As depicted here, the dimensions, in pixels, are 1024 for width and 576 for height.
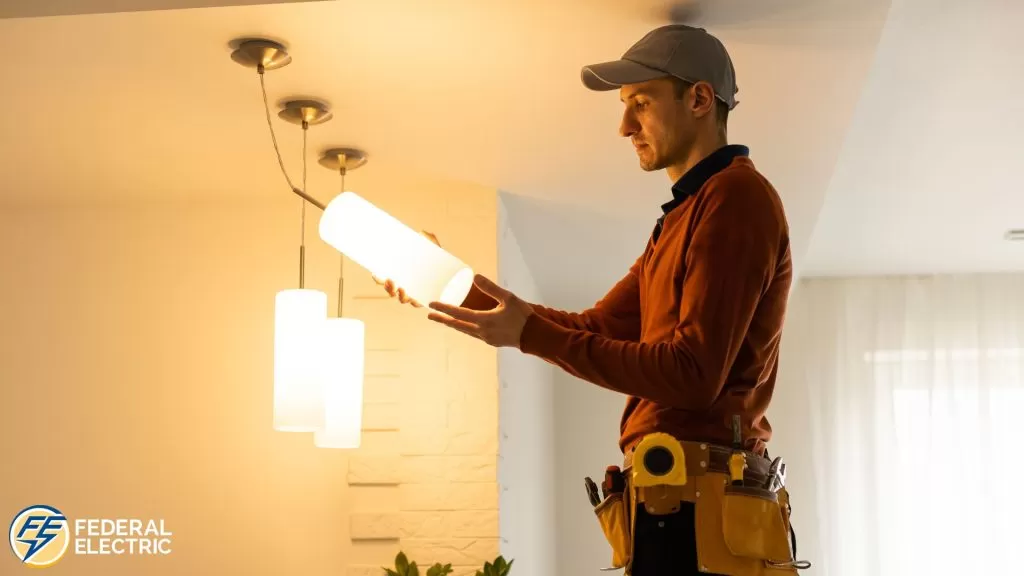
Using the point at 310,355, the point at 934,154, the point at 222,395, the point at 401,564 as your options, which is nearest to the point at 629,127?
the point at 310,355

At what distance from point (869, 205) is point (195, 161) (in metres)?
2.18

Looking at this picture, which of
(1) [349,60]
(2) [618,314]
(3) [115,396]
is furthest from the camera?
(3) [115,396]

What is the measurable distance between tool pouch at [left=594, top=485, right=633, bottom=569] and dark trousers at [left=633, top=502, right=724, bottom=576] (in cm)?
2

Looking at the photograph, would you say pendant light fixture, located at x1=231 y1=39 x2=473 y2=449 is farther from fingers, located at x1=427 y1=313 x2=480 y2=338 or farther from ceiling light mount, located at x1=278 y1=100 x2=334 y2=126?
fingers, located at x1=427 y1=313 x2=480 y2=338

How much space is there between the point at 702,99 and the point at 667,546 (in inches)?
24.3

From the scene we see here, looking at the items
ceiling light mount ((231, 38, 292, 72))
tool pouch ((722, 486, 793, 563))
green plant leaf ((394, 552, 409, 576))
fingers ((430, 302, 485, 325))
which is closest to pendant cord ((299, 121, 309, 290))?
ceiling light mount ((231, 38, 292, 72))

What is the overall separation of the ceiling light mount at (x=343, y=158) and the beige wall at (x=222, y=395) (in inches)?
6.8

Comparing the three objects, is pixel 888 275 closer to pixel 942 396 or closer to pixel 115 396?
pixel 942 396

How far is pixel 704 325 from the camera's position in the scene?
4.18ft

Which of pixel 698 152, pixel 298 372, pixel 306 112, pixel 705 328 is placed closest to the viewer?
pixel 705 328

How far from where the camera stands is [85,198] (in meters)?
3.10

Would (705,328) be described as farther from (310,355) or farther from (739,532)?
(310,355)

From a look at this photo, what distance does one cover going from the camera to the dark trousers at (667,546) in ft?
4.37

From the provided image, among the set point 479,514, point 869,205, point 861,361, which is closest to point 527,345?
point 479,514
